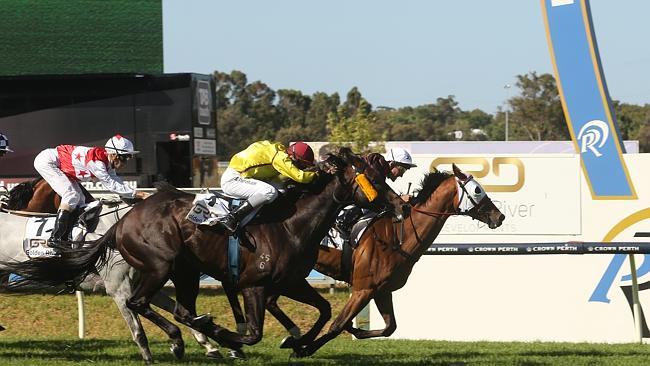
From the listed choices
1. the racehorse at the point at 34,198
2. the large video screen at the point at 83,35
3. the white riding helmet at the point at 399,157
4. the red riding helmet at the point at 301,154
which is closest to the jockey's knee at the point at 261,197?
the red riding helmet at the point at 301,154

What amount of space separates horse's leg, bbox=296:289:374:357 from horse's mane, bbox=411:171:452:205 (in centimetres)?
100

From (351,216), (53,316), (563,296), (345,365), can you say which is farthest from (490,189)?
(53,316)

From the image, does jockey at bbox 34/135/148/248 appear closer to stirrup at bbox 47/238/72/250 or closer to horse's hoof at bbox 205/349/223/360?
stirrup at bbox 47/238/72/250

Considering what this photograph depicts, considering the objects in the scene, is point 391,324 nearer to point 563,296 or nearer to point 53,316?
point 563,296

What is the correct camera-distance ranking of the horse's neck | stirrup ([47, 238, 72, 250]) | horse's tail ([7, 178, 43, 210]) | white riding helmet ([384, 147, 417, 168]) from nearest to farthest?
stirrup ([47, 238, 72, 250]) < the horse's neck < white riding helmet ([384, 147, 417, 168]) < horse's tail ([7, 178, 43, 210])

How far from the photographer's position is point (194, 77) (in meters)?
19.9

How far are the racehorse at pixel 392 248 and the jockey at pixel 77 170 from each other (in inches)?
57.4

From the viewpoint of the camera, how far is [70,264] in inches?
334

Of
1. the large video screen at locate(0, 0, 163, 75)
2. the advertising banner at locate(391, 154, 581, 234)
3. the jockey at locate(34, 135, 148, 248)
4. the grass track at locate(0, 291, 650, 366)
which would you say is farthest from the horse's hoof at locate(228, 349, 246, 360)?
the large video screen at locate(0, 0, 163, 75)

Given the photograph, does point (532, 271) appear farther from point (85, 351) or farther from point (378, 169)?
point (85, 351)

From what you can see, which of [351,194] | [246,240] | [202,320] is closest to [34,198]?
[202,320]

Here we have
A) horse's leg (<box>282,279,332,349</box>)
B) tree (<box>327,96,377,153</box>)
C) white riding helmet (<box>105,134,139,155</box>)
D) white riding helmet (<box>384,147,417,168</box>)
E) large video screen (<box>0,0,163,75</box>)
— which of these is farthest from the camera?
tree (<box>327,96,377,153</box>)

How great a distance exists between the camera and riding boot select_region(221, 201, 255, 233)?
7953mm

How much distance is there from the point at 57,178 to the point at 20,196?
1380mm
